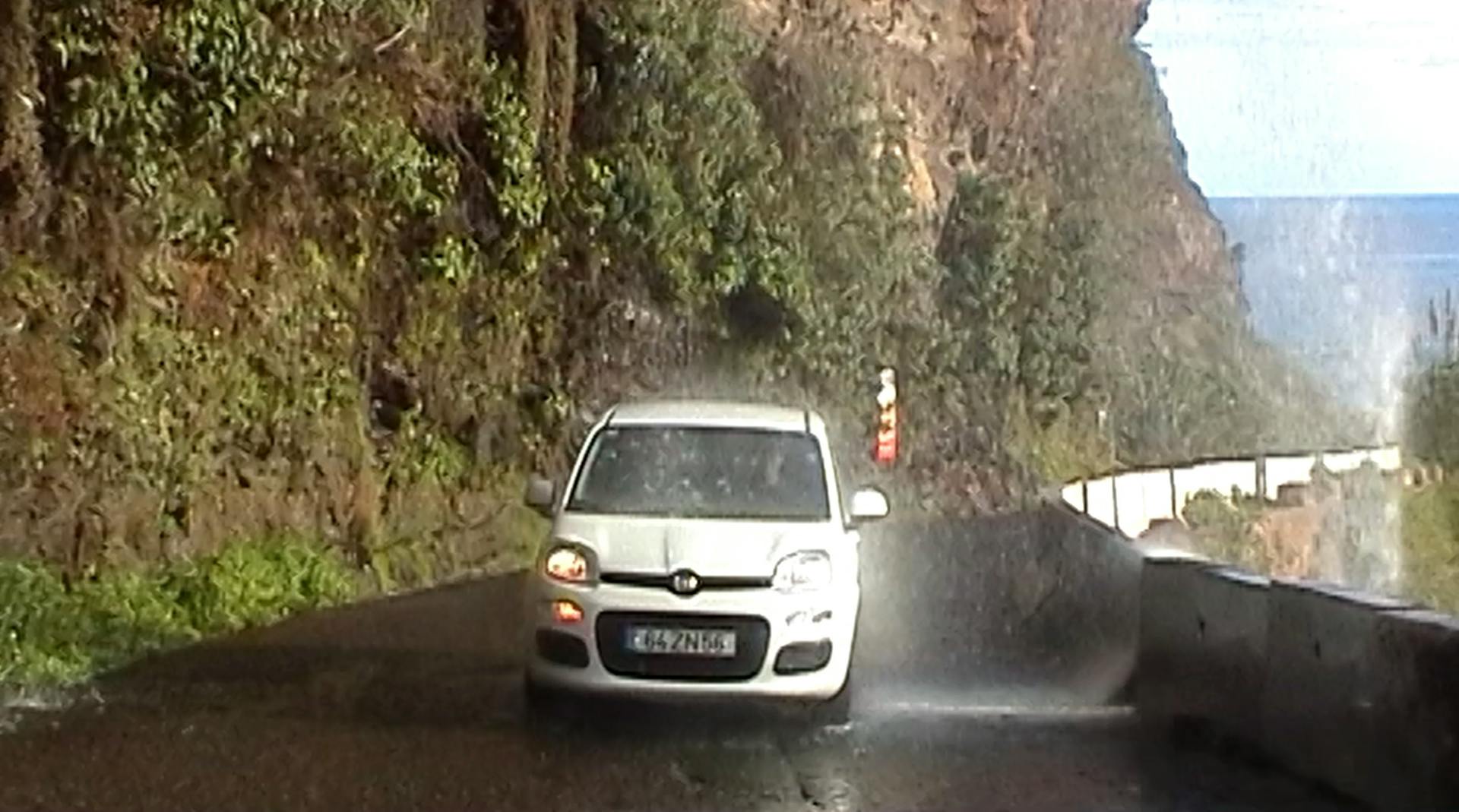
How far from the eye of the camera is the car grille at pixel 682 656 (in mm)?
11508

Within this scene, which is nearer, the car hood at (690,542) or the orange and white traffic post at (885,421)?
the car hood at (690,542)

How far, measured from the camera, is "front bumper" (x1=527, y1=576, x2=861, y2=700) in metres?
11.5

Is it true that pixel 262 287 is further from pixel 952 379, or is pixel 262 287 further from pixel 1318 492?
pixel 1318 492

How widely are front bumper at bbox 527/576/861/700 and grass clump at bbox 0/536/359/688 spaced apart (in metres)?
3.64

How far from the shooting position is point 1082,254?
41.2m

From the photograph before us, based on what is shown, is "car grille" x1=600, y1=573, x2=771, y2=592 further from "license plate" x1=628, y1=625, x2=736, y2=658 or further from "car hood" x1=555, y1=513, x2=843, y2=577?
"license plate" x1=628, y1=625, x2=736, y2=658

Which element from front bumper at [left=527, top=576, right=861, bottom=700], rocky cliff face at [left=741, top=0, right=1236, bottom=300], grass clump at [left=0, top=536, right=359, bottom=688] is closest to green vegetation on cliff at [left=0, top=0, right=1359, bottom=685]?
grass clump at [left=0, top=536, right=359, bottom=688]

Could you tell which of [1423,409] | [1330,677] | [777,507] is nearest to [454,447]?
[777,507]

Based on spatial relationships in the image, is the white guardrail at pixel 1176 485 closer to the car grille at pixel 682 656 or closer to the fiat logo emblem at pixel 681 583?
the car grille at pixel 682 656

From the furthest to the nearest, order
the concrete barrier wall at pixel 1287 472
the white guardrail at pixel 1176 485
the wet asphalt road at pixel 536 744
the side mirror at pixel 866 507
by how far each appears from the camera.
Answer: the concrete barrier wall at pixel 1287 472, the white guardrail at pixel 1176 485, the side mirror at pixel 866 507, the wet asphalt road at pixel 536 744

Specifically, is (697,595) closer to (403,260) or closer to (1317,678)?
(1317,678)

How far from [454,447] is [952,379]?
16949 mm

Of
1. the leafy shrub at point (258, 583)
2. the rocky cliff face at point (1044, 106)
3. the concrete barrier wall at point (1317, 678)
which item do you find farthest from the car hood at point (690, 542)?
the rocky cliff face at point (1044, 106)

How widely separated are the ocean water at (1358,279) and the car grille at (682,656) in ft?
69.4
